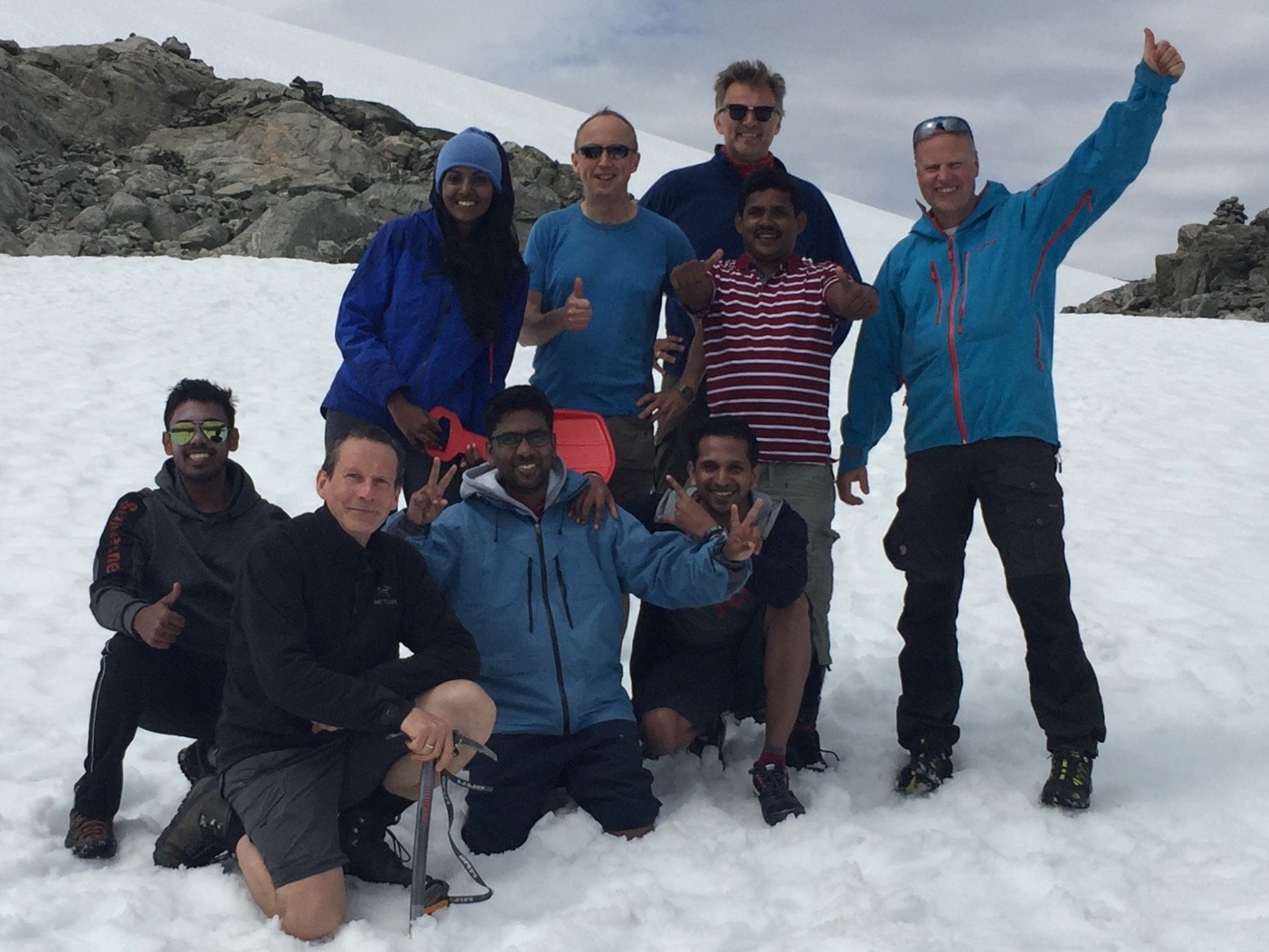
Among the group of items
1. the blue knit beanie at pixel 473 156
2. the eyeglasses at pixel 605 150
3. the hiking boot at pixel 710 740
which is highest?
the eyeglasses at pixel 605 150

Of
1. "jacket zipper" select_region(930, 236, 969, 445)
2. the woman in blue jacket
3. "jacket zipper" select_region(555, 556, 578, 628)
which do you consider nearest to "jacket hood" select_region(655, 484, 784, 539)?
"jacket zipper" select_region(555, 556, 578, 628)

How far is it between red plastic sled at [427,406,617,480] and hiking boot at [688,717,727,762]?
1.07 metres

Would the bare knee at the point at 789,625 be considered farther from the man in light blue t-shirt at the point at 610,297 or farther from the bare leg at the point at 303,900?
the bare leg at the point at 303,900

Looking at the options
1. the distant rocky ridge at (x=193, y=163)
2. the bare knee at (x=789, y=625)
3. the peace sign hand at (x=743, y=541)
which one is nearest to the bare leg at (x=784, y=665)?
the bare knee at (x=789, y=625)

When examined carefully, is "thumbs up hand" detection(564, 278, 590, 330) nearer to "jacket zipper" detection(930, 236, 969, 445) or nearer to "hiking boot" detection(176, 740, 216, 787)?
"jacket zipper" detection(930, 236, 969, 445)

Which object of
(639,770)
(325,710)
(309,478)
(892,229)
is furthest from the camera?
(892,229)

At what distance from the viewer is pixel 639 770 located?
3.55m

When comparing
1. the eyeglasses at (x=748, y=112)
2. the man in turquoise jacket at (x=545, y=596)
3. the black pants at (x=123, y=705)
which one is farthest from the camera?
the eyeglasses at (x=748, y=112)

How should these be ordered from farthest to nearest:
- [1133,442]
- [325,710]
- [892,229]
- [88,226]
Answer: [892,229]
[88,226]
[1133,442]
[325,710]

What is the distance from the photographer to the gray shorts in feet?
9.61

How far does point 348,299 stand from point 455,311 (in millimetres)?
411

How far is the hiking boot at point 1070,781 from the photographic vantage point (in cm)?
356

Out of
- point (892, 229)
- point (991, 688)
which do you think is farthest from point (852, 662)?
point (892, 229)

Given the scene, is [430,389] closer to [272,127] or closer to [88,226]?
[88,226]
